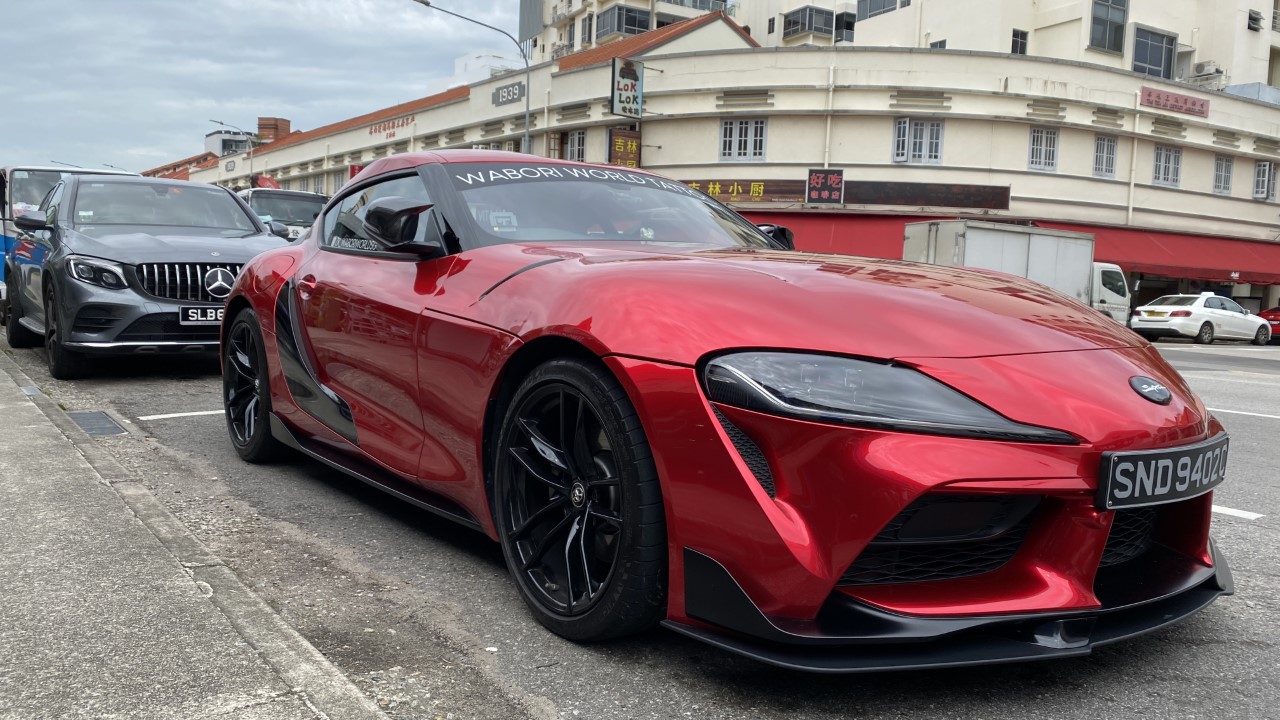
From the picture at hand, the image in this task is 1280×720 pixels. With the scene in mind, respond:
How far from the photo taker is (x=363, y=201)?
4.13m

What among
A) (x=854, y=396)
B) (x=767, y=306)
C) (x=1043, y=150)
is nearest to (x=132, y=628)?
(x=767, y=306)

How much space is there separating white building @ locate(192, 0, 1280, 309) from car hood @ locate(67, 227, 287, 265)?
976 inches

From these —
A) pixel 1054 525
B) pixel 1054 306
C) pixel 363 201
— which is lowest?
pixel 1054 525

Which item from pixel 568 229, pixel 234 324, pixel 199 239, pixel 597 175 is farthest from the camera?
pixel 199 239

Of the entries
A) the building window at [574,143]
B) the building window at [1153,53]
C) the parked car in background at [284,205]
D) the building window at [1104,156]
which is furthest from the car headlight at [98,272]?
the building window at [1153,53]

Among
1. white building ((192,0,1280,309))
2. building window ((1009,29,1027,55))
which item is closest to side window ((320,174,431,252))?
white building ((192,0,1280,309))

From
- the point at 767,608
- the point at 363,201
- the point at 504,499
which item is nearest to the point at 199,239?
the point at 363,201

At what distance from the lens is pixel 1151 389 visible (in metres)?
2.36

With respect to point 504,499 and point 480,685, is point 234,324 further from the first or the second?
point 480,685

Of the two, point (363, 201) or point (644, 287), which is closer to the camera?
point (644, 287)

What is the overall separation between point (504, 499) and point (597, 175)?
1.55 meters

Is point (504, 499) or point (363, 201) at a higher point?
point (363, 201)

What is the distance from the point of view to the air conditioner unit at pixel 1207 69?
130 feet

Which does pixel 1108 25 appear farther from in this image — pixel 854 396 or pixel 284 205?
pixel 854 396
